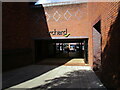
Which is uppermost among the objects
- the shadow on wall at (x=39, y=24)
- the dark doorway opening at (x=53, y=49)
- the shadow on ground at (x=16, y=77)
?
the shadow on wall at (x=39, y=24)

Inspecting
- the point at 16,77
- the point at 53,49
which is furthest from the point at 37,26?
the point at 53,49

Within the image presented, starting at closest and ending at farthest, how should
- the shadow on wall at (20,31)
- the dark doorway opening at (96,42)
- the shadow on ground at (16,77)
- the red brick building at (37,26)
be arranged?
the shadow on ground at (16,77) < the dark doorway opening at (96,42) < the shadow on wall at (20,31) < the red brick building at (37,26)

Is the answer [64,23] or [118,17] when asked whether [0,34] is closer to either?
[64,23]

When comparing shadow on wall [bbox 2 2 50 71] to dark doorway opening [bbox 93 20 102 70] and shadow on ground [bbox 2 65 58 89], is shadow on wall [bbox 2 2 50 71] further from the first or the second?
dark doorway opening [bbox 93 20 102 70]

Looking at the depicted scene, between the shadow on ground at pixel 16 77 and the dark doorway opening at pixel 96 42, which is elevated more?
Answer: the dark doorway opening at pixel 96 42

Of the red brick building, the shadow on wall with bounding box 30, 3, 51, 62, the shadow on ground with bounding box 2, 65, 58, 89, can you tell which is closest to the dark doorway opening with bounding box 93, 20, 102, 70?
the red brick building

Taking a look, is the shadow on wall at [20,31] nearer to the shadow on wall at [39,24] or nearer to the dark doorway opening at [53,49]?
the shadow on wall at [39,24]

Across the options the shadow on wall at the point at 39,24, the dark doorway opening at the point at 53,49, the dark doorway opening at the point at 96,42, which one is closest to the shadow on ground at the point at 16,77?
the dark doorway opening at the point at 96,42

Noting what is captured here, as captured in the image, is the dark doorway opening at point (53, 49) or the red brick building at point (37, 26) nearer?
the red brick building at point (37, 26)

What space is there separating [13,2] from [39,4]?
2.64 metres

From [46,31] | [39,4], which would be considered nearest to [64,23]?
[46,31]

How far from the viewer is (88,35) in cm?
945

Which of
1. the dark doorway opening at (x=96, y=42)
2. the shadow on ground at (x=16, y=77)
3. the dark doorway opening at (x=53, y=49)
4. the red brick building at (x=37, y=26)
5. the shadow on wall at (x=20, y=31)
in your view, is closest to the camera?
the shadow on ground at (x=16, y=77)

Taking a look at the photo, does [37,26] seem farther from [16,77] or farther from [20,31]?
[16,77]
